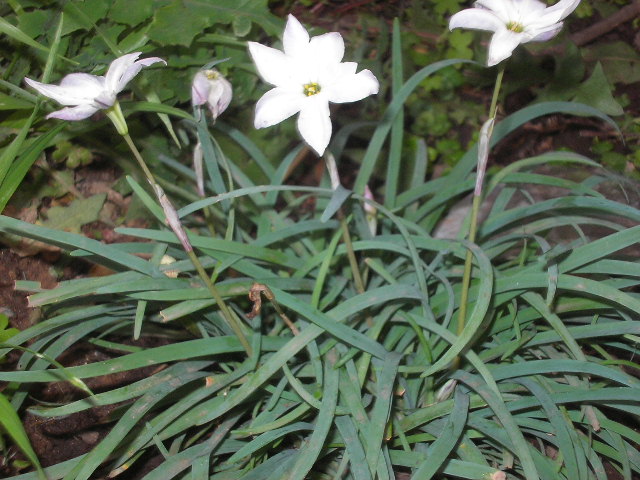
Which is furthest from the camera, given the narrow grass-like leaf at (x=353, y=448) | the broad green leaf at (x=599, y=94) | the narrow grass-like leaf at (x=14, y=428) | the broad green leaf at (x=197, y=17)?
the broad green leaf at (x=599, y=94)

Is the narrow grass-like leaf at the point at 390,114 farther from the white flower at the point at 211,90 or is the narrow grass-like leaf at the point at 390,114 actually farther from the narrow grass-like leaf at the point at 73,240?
the narrow grass-like leaf at the point at 73,240

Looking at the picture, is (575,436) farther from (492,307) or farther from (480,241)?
(480,241)

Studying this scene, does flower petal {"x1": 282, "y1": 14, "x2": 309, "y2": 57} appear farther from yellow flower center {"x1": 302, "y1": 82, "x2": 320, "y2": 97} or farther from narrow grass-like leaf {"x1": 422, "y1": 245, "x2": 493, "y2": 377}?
narrow grass-like leaf {"x1": 422, "y1": 245, "x2": 493, "y2": 377}

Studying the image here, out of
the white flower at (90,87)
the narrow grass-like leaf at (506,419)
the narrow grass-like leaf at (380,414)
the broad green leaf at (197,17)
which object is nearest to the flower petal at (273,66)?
the white flower at (90,87)

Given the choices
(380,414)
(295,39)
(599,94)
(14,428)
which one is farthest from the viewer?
(599,94)

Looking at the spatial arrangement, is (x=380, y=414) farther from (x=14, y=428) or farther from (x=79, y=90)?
(x=79, y=90)

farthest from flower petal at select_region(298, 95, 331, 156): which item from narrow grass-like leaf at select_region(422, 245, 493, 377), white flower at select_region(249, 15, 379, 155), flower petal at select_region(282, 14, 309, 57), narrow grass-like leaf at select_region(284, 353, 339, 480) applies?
narrow grass-like leaf at select_region(284, 353, 339, 480)

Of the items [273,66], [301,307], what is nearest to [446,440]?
[301,307]

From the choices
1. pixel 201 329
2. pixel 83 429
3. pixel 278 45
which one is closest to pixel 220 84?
pixel 278 45
